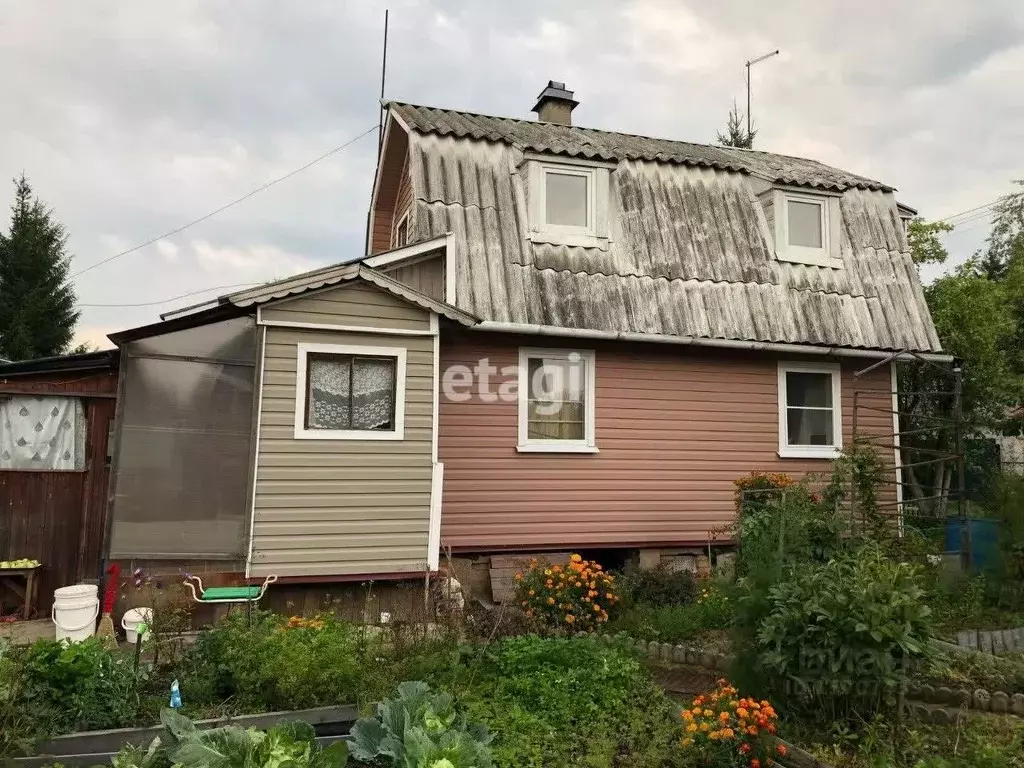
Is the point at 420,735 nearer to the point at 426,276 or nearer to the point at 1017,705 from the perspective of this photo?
the point at 1017,705

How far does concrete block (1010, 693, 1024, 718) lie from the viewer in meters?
5.41

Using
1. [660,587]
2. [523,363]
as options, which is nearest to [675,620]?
[660,587]

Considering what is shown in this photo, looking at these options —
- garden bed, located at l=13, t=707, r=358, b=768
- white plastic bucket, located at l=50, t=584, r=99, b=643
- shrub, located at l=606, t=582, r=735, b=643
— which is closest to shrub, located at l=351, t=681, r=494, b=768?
garden bed, located at l=13, t=707, r=358, b=768

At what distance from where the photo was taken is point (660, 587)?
9297 mm

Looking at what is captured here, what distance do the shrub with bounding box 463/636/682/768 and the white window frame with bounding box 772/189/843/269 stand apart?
27.4ft

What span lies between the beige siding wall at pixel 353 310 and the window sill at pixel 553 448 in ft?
7.78

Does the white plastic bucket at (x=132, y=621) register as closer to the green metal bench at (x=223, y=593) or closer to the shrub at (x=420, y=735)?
the green metal bench at (x=223, y=593)

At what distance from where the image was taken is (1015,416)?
1511 centimetres

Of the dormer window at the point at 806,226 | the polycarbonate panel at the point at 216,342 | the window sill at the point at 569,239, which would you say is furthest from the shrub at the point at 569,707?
the dormer window at the point at 806,226

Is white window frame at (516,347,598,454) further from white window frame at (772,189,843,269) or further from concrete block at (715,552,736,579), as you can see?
white window frame at (772,189,843,269)

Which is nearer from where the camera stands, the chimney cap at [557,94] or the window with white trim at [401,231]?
the window with white trim at [401,231]

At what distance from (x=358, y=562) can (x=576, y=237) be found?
5.60 metres

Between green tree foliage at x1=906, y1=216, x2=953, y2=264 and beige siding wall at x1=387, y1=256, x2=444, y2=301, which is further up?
green tree foliage at x1=906, y1=216, x2=953, y2=264

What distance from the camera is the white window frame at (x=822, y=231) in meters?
12.1
